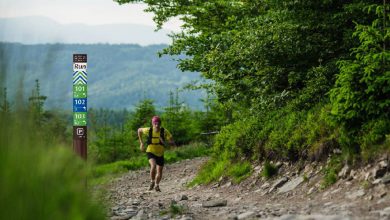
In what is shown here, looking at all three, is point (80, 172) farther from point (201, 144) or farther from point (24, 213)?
point (201, 144)

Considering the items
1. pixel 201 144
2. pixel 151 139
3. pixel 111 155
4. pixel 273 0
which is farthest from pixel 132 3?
pixel 111 155

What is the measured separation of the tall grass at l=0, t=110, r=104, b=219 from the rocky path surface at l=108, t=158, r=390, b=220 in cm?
121

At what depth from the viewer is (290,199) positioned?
11.3 m

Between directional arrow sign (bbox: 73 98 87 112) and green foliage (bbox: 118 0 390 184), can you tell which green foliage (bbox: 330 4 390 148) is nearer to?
green foliage (bbox: 118 0 390 184)

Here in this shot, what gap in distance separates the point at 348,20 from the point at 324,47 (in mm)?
857

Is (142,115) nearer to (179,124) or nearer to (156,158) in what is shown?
(179,124)

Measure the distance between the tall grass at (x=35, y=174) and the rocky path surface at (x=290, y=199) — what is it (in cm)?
121

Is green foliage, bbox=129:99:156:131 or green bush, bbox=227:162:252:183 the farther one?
green foliage, bbox=129:99:156:131

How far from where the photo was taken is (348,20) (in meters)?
14.4

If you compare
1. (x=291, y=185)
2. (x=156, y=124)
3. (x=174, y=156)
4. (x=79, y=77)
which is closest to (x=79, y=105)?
(x=79, y=77)

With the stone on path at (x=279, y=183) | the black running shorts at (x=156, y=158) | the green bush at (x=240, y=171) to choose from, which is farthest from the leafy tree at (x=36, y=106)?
the black running shorts at (x=156, y=158)

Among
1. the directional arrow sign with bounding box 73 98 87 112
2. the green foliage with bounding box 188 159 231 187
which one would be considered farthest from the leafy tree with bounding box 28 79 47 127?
the green foliage with bounding box 188 159 231 187

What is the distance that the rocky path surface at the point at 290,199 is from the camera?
8.86 m

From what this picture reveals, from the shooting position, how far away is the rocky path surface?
8859mm
